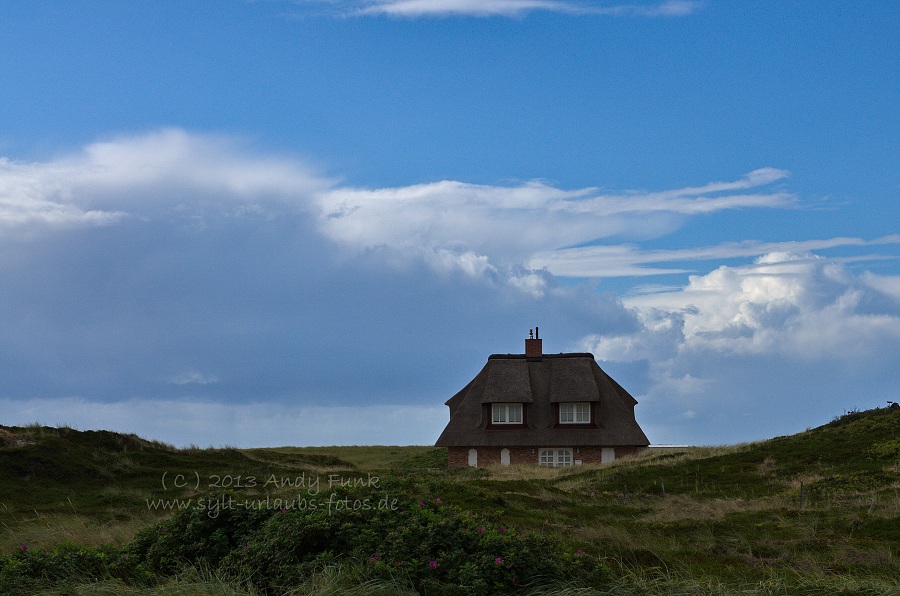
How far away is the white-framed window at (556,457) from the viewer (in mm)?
44469

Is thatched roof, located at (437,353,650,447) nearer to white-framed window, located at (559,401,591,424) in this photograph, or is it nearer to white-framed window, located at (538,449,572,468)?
white-framed window, located at (559,401,591,424)

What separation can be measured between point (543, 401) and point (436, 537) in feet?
120

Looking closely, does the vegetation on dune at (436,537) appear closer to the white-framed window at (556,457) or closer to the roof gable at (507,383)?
the white-framed window at (556,457)

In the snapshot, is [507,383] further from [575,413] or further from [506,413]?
[575,413]

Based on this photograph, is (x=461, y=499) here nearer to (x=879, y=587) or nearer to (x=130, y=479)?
(x=879, y=587)

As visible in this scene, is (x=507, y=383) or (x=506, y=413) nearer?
(x=506, y=413)

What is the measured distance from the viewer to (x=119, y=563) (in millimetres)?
11188

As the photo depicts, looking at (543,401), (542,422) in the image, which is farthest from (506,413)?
(543,401)

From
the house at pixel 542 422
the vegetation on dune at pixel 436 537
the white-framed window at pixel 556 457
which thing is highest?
the house at pixel 542 422

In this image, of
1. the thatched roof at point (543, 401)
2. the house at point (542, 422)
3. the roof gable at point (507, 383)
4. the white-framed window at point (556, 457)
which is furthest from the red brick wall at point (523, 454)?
the roof gable at point (507, 383)

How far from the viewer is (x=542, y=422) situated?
45531 millimetres

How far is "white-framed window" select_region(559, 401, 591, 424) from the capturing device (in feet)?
148

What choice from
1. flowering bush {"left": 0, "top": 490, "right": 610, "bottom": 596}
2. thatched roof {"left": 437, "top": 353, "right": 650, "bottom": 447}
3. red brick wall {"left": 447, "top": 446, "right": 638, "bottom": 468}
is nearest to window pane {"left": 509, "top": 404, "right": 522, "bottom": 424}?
thatched roof {"left": 437, "top": 353, "right": 650, "bottom": 447}

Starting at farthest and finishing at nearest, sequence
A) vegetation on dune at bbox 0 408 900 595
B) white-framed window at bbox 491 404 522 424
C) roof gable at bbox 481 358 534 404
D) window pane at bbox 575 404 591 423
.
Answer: white-framed window at bbox 491 404 522 424 < roof gable at bbox 481 358 534 404 < window pane at bbox 575 404 591 423 < vegetation on dune at bbox 0 408 900 595
